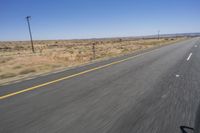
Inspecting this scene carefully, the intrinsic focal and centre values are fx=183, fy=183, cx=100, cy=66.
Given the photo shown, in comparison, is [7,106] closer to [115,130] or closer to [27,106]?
[27,106]

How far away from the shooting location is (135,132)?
3561mm

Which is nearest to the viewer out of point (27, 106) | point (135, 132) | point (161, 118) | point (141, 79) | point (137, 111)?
point (135, 132)

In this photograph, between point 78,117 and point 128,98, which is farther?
point 128,98

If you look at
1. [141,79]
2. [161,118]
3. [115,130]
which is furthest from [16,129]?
[141,79]

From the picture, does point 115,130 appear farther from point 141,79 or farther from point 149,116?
point 141,79

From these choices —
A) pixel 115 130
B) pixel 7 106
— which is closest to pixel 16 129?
pixel 7 106

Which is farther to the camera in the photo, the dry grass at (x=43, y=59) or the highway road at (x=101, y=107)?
the dry grass at (x=43, y=59)

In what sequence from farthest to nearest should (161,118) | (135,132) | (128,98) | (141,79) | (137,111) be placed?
(141,79), (128,98), (137,111), (161,118), (135,132)

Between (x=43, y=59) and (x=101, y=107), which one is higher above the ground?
(x=101, y=107)

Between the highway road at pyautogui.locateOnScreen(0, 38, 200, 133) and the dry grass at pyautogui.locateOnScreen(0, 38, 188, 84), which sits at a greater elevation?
the highway road at pyautogui.locateOnScreen(0, 38, 200, 133)

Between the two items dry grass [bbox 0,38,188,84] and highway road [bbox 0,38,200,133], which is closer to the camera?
highway road [bbox 0,38,200,133]

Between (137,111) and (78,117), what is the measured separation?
147 cm

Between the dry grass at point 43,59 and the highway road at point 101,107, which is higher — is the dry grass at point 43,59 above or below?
below

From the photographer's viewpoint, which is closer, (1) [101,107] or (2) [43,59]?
(1) [101,107]
